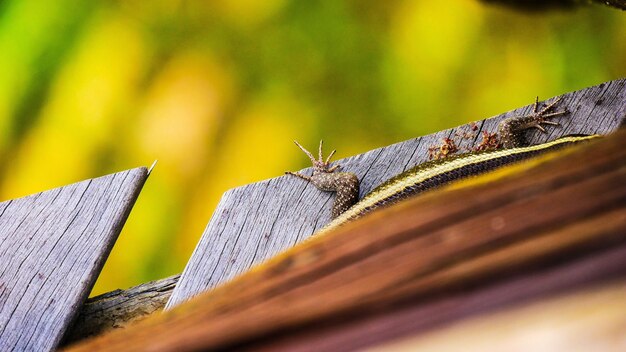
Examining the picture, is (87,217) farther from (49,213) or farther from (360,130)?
(360,130)

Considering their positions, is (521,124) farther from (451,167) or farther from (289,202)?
(289,202)

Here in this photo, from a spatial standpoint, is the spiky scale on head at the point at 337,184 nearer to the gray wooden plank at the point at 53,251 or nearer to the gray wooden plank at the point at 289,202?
the gray wooden plank at the point at 289,202

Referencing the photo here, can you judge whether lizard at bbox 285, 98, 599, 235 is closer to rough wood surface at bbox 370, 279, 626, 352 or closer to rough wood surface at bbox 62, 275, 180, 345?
rough wood surface at bbox 62, 275, 180, 345

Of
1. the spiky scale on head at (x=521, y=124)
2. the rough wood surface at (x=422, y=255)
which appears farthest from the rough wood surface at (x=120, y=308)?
the rough wood surface at (x=422, y=255)

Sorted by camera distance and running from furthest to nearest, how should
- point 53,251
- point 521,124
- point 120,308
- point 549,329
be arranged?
point 521,124 → point 120,308 → point 53,251 → point 549,329

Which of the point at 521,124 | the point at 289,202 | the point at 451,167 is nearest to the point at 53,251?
the point at 289,202

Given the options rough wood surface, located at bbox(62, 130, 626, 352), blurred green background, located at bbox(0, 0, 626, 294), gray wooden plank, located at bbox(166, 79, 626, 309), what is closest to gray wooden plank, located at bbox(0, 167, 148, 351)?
gray wooden plank, located at bbox(166, 79, 626, 309)

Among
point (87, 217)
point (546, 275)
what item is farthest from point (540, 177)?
point (87, 217)
